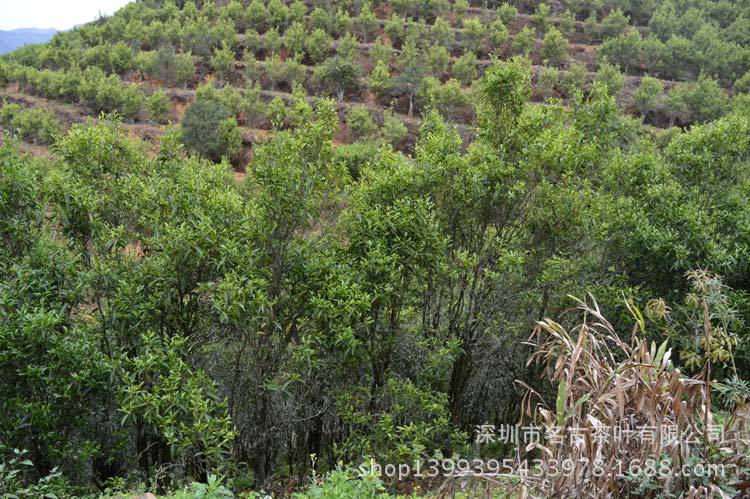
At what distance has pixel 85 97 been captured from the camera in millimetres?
29891

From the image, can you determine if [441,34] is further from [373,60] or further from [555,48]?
[555,48]

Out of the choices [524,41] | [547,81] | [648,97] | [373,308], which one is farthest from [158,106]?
[373,308]

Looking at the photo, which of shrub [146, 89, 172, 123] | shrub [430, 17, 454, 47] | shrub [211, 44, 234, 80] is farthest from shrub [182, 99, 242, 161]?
shrub [430, 17, 454, 47]

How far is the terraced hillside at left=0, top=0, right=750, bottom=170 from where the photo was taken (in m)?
28.9

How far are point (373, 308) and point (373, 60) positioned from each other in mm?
28906

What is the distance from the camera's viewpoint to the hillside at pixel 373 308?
13.4ft

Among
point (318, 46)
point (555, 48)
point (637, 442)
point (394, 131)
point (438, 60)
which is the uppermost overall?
point (318, 46)

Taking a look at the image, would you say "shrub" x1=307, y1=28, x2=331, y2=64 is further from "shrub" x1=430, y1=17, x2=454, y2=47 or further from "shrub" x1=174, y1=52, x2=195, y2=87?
"shrub" x1=174, y1=52, x2=195, y2=87

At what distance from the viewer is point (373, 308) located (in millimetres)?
6656

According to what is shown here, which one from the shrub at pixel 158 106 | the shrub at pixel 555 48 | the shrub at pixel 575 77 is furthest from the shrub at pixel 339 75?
the shrub at pixel 555 48

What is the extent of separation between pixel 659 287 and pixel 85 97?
3050 centimetres

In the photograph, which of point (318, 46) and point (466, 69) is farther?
point (318, 46)

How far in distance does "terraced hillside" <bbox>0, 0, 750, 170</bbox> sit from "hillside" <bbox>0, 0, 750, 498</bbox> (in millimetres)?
19081

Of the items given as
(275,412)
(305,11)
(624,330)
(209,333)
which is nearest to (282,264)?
(209,333)
